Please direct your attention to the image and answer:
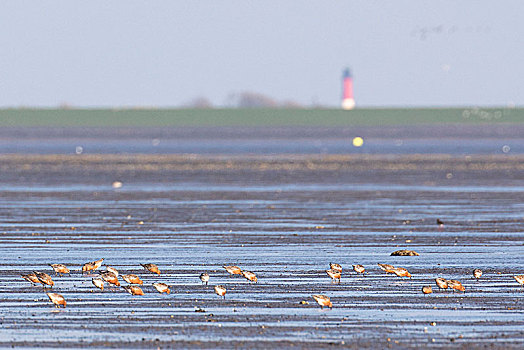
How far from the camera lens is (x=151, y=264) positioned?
22125mm

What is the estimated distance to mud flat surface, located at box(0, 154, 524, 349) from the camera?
1588 centimetres

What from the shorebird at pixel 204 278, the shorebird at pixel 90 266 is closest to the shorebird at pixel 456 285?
the shorebird at pixel 204 278

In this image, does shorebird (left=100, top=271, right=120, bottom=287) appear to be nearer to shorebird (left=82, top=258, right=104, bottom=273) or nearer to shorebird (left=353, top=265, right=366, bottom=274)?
shorebird (left=82, top=258, right=104, bottom=273)

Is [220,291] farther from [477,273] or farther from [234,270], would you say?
[477,273]

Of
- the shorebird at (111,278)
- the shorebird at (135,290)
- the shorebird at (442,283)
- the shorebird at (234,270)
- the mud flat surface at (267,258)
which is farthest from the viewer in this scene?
the shorebird at (234,270)

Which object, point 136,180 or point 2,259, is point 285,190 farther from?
point 2,259

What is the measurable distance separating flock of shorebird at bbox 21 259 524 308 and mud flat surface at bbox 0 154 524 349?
14 cm

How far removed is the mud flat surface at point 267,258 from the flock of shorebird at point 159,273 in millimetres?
137

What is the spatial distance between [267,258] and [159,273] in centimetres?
302

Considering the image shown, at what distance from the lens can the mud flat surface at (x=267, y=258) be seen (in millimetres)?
15875

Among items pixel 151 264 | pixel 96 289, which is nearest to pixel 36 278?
pixel 96 289

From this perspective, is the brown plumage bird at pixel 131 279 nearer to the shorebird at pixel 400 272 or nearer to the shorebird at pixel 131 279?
the shorebird at pixel 131 279

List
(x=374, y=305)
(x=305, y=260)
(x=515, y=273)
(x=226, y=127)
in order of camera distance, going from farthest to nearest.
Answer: (x=226, y=127) < (x=305, y=260) < (x=515, y=273) < (x=374, y=305)

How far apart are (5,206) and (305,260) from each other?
16.4m
